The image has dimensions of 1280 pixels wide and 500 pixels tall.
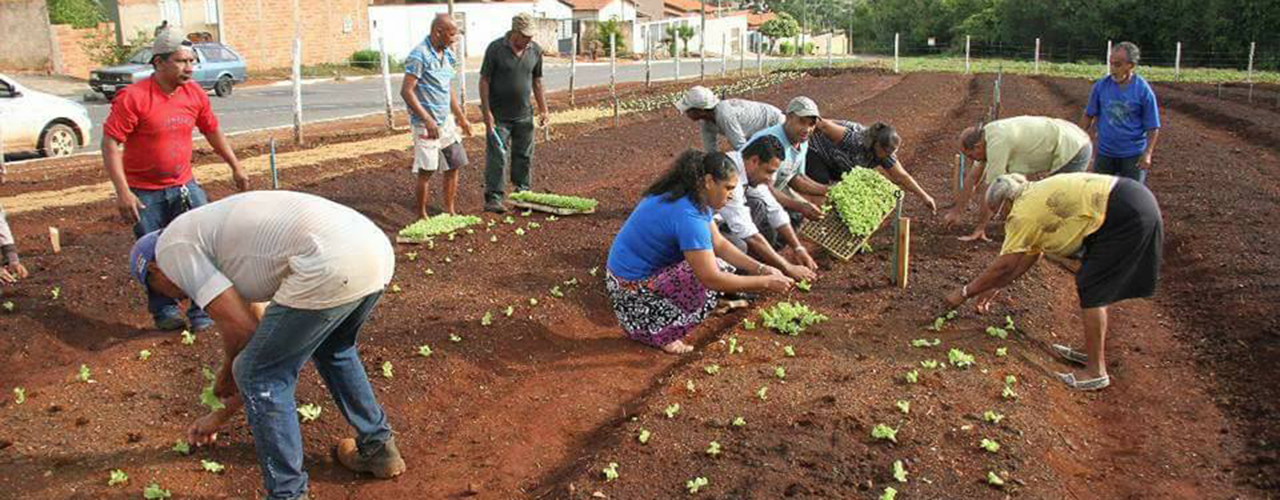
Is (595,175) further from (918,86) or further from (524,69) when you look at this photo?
(918,86)

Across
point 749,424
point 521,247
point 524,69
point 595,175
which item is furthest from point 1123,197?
point 595,175

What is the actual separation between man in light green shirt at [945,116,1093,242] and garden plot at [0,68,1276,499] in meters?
0.87

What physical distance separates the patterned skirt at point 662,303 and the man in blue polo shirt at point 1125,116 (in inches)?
166

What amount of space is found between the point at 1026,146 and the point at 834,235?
1567mm

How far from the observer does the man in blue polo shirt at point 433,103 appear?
344 inches

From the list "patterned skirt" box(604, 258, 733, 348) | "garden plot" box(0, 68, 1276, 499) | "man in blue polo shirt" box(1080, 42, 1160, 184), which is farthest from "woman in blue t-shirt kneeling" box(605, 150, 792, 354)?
"man in blue polo shirt" box(1080, 42, 1160, 184)

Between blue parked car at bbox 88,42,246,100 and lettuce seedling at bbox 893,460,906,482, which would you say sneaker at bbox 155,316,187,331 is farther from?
blue parked car at bbox 88,42,246,100

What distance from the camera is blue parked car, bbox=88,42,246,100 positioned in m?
23.8

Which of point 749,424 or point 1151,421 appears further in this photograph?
point 1151,421

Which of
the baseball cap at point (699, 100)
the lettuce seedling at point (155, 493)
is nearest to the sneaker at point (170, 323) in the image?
the lettuce seedling at point (155, 493)

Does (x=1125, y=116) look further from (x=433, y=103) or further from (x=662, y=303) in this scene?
(x=433, y=103)

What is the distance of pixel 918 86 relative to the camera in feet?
91.7

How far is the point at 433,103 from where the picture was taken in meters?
8.99

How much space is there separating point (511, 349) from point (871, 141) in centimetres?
350
